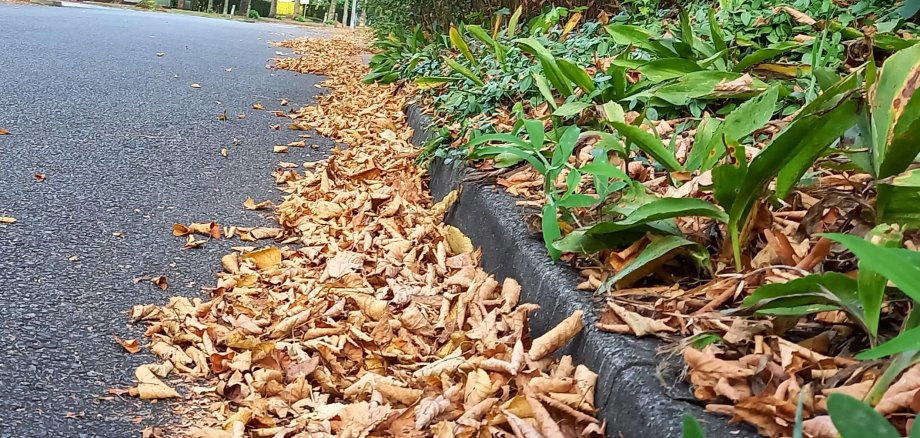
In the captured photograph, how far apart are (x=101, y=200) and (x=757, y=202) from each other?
1950mm

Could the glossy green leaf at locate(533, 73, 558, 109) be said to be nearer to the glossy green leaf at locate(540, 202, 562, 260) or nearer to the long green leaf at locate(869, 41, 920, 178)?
the glossy green leaf at locate(540, 202, 562, 260)

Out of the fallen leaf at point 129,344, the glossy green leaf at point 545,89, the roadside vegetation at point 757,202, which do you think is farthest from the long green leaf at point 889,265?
the glossy green leaf at point 545,89

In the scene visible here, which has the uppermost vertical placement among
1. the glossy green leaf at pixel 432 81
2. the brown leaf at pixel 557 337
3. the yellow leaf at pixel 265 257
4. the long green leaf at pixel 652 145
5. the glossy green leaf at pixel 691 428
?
the long green leaf at pixel 652 145

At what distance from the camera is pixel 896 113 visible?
1269 mm

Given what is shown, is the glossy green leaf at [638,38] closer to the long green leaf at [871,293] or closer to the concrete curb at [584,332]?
the concrete curb at [584,332]

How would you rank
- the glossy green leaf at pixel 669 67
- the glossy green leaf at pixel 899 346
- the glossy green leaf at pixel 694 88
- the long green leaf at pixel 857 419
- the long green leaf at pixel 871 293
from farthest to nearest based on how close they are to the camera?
1. the glossy green leaf at pixel 669 67
2. the glossy green leaf at pixel 694 88
3. the long green leaf at pixel 871 293
4. the glossy green leaf at pixel 899 346
5. the long green leaf at pixel 857 419

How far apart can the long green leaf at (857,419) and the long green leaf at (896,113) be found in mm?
713

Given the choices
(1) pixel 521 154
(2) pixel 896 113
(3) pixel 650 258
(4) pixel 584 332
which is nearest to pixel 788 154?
(2) pixel 896 113

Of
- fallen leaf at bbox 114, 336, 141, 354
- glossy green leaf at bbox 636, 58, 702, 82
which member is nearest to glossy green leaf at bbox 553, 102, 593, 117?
glossy green leaf at bbox 636, 58, 702, 82

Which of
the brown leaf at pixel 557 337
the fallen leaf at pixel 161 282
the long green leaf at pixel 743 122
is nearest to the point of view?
the brown leaf at pixel 557 337

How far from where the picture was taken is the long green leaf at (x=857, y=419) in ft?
2.05

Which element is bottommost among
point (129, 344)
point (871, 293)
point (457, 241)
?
point (129, 344)

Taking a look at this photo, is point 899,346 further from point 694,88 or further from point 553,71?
point 553,71

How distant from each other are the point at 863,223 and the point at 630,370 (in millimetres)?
540
